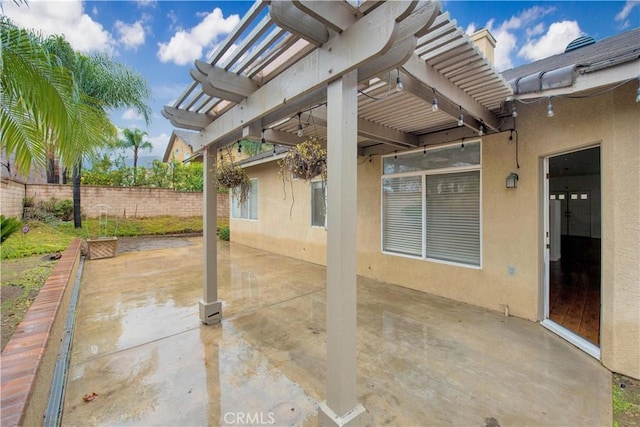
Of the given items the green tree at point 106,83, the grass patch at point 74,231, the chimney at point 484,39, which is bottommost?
the grass patch at point 74,231

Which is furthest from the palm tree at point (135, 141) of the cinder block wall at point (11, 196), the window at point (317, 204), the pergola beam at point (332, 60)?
the pergola beam at point (332, 60)

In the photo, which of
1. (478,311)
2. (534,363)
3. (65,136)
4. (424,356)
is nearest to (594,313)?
(478,311)

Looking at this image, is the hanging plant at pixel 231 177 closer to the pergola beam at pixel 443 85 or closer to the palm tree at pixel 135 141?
the pergola beam at pixel 443 85

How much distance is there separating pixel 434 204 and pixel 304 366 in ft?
11.6

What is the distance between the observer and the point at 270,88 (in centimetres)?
256

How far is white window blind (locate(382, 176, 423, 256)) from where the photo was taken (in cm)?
534

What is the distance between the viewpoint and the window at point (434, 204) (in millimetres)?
4660

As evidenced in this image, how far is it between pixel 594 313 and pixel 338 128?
468cm

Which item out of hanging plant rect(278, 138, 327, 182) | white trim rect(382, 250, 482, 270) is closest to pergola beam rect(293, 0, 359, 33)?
hanging plant rect(278, 138, 327, 182)

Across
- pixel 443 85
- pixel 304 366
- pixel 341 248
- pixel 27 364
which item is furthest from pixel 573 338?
pixel 27 364

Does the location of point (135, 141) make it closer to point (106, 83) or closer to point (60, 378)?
point (106, 83)

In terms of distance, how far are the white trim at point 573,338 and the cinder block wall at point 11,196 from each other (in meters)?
12.2

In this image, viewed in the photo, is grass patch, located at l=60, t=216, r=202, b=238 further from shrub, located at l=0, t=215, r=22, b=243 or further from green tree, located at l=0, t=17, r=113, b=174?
green tree, located at l=0, t=17, r=113, b=174

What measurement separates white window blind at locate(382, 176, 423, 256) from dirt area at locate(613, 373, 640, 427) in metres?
2.98
